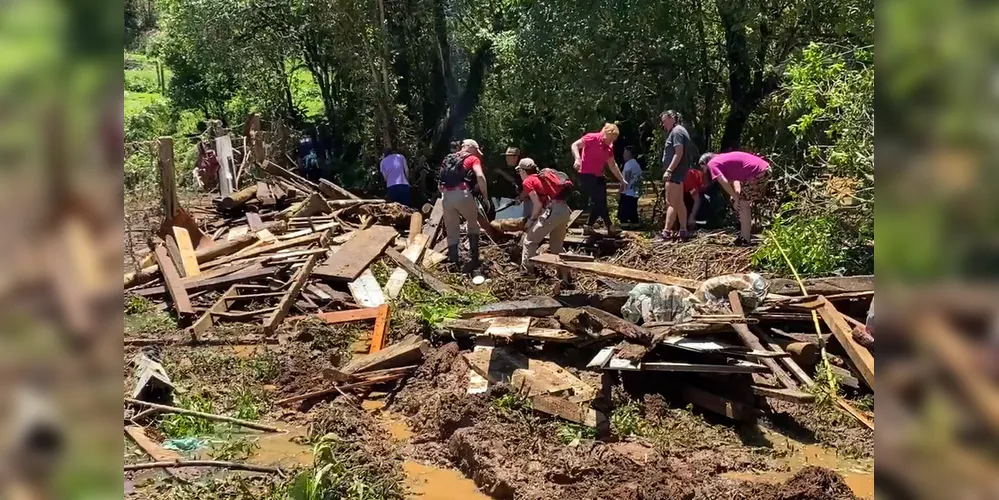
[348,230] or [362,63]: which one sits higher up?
[362,63]

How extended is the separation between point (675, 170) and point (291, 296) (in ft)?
17.9

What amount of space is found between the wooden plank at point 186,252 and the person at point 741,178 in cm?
714

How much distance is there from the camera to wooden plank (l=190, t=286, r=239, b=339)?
959 cm

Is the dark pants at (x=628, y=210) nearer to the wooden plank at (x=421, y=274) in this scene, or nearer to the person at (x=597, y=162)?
the person at (x=597, y=162)

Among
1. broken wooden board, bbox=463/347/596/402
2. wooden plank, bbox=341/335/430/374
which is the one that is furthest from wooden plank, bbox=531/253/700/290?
wooden plank, bbox=341/335/430/374

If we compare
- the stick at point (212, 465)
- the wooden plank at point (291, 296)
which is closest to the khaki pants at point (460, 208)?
the wooden plank at point (291, 296)

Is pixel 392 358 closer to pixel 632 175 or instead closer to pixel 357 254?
pixel 357 254

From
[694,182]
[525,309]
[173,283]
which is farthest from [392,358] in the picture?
[694,182]

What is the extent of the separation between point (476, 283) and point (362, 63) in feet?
33.6

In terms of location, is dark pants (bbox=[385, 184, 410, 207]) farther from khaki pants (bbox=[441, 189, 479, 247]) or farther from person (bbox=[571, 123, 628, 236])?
person (bbox=[571, 123, 628, 236])

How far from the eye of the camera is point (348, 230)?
13.9 meters

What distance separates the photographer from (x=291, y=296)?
34.4ft
